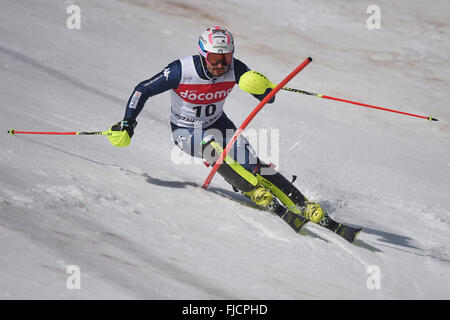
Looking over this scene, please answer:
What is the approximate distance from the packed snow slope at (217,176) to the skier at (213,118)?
0.77 ft

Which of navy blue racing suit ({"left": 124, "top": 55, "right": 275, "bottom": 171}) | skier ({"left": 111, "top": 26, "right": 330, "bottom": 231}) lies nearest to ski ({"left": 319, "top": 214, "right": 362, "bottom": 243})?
skier ({"left": 111, "top": 26, "right": 330, "bottom": 231})

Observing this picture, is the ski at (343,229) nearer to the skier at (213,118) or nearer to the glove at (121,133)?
the skier at (213,118)

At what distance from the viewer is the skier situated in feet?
18.2

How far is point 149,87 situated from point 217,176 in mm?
2390

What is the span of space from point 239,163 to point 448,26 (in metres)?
13.1

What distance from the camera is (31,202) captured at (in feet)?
13.5

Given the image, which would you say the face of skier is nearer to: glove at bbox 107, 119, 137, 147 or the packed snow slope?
glove at bbox 107, 119, 137, 147

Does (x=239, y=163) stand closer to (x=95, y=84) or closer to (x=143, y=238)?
(x=143, y=238)

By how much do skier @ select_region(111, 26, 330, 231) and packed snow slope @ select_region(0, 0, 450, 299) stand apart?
0.23 metres

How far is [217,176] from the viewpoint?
776 centimetres

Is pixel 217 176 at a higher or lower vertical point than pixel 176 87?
lower

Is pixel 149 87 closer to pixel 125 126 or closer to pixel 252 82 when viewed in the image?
pixel 125 126

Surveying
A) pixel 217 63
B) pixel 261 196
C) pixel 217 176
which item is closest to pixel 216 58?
pixel 217 63
